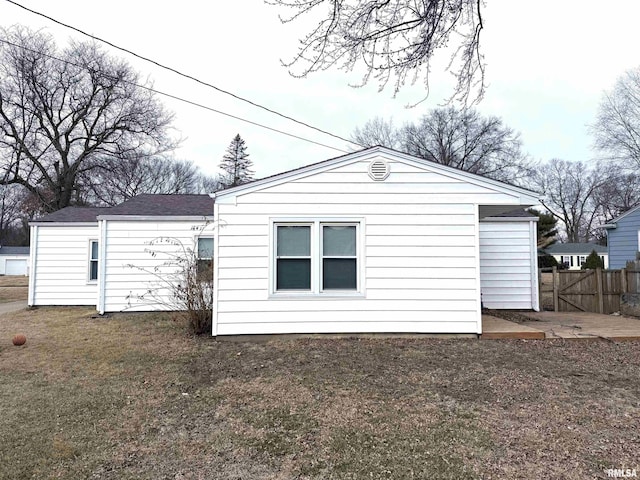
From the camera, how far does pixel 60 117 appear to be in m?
24.0

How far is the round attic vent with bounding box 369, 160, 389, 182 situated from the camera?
7070 mm

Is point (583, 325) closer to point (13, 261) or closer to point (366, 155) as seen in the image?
point (366, 155)

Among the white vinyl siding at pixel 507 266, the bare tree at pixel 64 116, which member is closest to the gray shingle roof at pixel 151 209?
the white vinyl siding at pixel 507 266

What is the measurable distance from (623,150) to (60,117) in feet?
114

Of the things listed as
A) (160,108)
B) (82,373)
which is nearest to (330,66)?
(82,373)

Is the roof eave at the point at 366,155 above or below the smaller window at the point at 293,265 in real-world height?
above

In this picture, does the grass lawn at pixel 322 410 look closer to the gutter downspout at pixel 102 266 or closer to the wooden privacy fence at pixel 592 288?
the gutter downspout at pixel 102 266

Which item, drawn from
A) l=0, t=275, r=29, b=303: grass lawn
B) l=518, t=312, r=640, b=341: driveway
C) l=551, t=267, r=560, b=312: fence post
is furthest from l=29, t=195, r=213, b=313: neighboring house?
l=551, t=267, r=560, b=312: fence post

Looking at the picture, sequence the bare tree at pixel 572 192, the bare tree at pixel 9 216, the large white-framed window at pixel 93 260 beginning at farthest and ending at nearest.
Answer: the bare tree at pixel 572 192
the bare tree at pixel 9 216
the large white-framed window at pixel 93 260

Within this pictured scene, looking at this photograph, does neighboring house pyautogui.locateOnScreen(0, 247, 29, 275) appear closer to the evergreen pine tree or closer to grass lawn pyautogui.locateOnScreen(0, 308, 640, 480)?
the evergreen pine tree

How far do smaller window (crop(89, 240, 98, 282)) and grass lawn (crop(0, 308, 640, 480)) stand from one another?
579 cm

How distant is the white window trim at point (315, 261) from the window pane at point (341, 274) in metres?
0.07

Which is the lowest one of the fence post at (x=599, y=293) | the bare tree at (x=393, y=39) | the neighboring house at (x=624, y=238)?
the fence post at (x=599, y=293)

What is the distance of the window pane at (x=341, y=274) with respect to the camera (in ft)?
23.1
